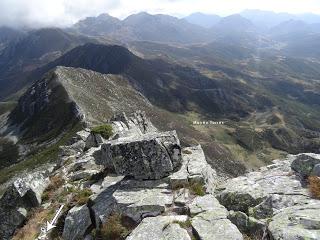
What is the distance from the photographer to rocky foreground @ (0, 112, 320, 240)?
20188 millimetres

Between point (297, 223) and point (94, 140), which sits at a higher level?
point (297, 223)

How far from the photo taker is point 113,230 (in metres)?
22.2

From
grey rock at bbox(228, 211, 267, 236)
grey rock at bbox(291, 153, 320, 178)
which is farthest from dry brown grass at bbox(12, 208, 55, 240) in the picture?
grey rock at bbox(291, 153, 320, 178)

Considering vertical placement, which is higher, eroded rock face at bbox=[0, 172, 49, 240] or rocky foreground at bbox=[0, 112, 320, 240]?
rocky foreground at bbox=[0, 112, 320, 240]

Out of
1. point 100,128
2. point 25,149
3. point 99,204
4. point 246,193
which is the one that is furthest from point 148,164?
point 25,149

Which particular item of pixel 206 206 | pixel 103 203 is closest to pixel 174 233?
pixel 206 206

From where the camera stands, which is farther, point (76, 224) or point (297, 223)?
point (76, 224)

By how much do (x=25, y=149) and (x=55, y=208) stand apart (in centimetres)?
16003

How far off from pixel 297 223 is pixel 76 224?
13287mm

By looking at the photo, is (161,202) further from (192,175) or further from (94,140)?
(94,140)

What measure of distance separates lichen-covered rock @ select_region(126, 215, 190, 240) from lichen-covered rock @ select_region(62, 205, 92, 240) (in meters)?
4.68

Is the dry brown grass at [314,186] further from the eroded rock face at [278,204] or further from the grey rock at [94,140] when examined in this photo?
the grey rock at [94,140]

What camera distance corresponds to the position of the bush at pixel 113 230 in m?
22.0

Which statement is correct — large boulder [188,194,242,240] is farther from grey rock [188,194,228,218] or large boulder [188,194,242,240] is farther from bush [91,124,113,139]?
bush [91,124,113,139]
